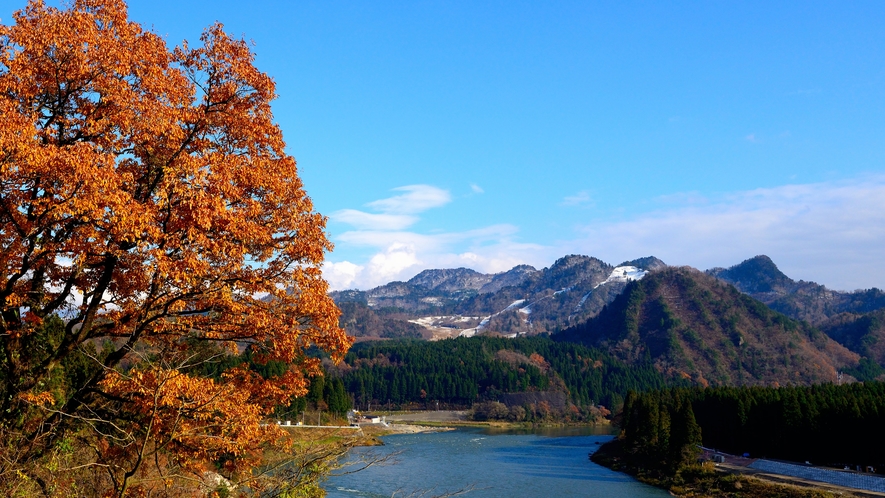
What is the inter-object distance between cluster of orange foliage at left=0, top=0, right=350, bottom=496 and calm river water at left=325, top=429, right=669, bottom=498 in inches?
764

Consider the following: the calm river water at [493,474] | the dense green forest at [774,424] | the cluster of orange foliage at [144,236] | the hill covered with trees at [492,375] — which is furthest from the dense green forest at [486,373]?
the cluster of orange foliage at [144,236]

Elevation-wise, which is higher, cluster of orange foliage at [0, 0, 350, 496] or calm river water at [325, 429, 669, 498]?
cluster of orange foliage at [0, 0, 350, 496]

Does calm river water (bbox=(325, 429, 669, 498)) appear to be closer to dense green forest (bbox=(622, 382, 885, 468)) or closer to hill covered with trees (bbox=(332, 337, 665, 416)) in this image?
dense green forest (bbox=(622, 382, 885, 468))

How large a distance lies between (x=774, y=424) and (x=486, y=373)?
9762 centimetres

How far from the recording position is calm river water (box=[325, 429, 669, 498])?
142ft

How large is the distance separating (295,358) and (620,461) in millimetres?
57388

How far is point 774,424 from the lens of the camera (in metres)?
58.7

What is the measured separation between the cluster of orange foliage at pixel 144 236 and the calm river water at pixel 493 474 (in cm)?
1942

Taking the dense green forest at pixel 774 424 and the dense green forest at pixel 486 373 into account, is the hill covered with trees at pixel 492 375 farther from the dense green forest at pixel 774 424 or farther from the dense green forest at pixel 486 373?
the dense green forest at pixel 774 424

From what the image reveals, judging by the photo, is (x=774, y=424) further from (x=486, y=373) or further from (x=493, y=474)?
(x=486, y=373)

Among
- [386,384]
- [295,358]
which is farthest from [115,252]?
[386,384]

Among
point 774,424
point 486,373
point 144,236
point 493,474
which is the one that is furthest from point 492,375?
point 144,236

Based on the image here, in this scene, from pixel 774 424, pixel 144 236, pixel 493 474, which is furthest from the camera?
pixel 774 424

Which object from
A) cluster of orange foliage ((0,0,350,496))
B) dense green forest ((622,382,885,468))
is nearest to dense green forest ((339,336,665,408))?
dense green forest ((622,382,885,468))
